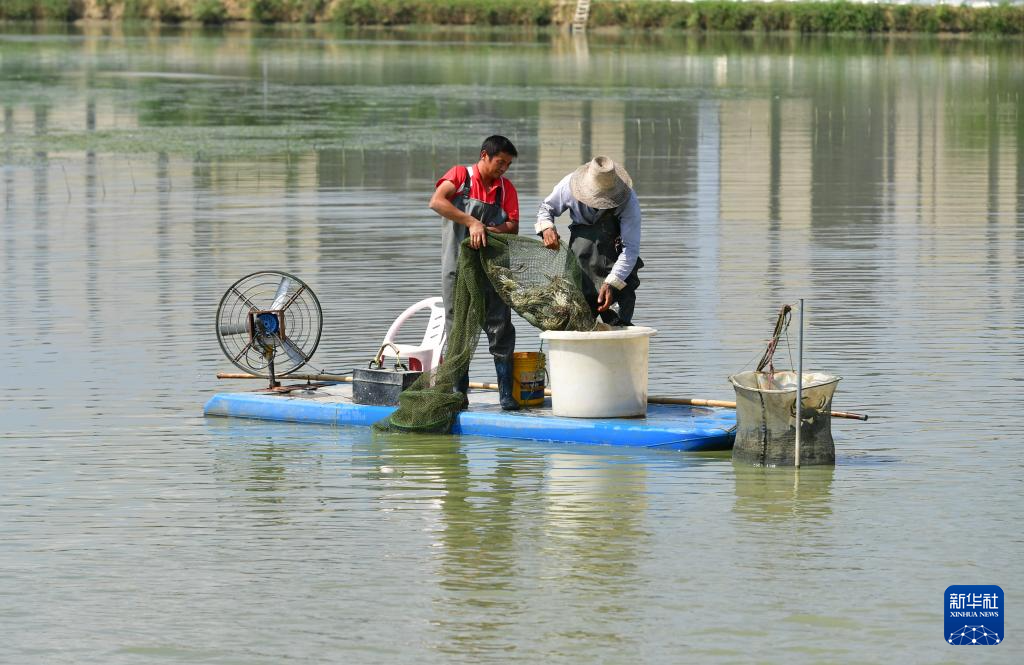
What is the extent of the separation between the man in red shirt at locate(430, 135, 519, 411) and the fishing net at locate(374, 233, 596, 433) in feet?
0.27

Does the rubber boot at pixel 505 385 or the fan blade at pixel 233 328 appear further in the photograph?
the fan blade at pixel 233 328

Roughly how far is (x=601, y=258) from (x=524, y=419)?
0.97 m

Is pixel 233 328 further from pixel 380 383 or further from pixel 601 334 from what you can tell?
pixel 601 334

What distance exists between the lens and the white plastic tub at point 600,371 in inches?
402

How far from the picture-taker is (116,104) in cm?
3819

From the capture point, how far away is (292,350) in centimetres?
1147

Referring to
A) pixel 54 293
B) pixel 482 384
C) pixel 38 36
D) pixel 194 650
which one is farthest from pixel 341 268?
pixel 38 36

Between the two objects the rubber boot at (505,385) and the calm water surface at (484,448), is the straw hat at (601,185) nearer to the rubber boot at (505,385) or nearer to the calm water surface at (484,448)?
the rubber boot at (505,385)

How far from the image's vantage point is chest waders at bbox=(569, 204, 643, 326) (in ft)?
34.8

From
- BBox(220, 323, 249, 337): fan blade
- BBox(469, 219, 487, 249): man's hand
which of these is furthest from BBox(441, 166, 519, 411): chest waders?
BBox(220, 323, 249, 337): fan blade

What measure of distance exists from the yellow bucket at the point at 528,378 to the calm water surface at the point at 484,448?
1.32 feet

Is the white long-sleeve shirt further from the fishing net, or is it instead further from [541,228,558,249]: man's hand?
the fishing net

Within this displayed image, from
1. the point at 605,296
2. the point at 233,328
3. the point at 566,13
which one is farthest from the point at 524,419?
the point at 566,13

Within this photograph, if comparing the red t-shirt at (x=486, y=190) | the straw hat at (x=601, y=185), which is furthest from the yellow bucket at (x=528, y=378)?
the straw hat at (x=601, y=185)
